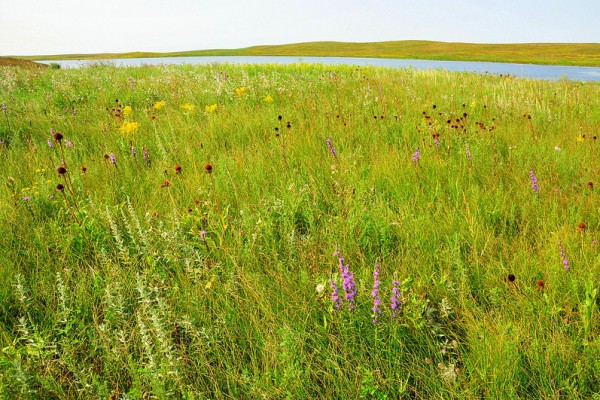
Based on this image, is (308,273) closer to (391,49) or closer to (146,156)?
(146,156)

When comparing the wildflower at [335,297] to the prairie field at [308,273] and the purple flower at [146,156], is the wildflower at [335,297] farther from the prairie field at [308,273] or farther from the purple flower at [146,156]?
the purple flower at [146,156]

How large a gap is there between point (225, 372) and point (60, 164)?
10.4 feet

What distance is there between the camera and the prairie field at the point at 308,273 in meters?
1.38

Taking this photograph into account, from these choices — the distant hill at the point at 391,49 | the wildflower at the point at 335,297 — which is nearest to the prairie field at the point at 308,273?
the wildflower at the point at 335,297

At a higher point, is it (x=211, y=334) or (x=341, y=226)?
(x=341, y=226)

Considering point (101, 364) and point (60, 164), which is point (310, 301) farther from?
point (60, 164)

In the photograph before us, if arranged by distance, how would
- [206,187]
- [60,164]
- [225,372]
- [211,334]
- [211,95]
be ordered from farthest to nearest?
1. [211,95]
2. [60,164]
3. [206,187]
4. [211,334]
5. [225,372]

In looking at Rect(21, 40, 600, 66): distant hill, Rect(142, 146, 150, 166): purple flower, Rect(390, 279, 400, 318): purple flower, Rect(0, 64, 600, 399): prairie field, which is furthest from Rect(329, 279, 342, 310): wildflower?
Rect(21, 40, 600, 66): distant hill

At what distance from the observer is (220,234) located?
2.23m

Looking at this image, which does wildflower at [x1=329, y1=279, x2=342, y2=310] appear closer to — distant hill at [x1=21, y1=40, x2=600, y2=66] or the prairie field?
the prairie field

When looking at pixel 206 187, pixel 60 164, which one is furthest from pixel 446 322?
pixel 60 164

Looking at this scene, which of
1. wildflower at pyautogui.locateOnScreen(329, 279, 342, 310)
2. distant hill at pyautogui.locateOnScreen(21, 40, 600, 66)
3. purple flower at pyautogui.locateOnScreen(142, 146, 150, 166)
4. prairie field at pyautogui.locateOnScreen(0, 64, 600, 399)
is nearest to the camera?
prairie field at pyautogui.locateOnScreen(0, 64, 600, 399)

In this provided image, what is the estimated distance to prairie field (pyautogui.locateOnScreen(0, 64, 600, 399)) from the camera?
1381mm

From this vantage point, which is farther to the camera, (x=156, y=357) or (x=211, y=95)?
(x=211, y=95)
